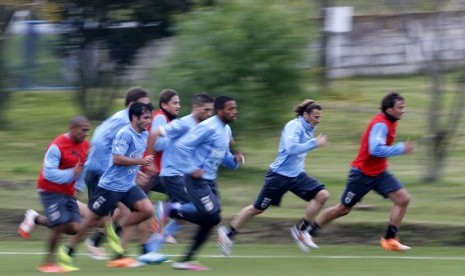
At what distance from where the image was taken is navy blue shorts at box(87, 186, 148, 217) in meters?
11.0

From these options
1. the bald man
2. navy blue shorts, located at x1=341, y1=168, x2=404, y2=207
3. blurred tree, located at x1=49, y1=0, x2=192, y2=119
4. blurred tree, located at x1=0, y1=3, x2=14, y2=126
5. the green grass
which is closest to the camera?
the bald man

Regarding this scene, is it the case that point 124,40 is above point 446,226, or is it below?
above

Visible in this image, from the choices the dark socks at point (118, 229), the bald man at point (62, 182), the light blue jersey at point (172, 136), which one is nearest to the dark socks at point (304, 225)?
the light blue jersey at point (172, 136)

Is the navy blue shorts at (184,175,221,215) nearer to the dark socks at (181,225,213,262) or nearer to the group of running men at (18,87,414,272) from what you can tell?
the group of running men at (18,87,414,272)

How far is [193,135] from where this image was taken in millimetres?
11055

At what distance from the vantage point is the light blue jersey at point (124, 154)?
1086 centimetres

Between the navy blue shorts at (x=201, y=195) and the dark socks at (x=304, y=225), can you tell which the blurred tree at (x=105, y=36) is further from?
the navy blue shorts at (x=201, y=195)

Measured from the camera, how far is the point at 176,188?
11734 mm

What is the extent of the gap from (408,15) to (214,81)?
10.8ft

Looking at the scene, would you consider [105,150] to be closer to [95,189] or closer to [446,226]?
[95,189]

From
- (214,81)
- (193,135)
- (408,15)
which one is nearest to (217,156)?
(193,135)

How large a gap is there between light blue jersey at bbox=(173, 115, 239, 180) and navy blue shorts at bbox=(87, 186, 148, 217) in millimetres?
605

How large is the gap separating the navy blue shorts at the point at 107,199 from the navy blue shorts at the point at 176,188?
625 millimetres

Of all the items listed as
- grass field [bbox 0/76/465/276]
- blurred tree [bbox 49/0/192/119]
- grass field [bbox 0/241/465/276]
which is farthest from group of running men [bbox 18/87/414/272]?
blurred tree [bbox 49/0/192/119]
